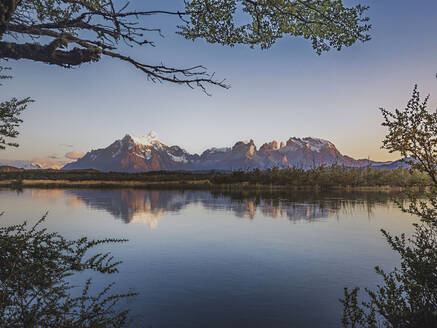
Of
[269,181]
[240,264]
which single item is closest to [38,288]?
[240,264]

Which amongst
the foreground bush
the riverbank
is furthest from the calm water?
the riverbank

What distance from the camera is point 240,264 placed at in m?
14.6

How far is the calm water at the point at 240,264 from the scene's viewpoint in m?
9.38

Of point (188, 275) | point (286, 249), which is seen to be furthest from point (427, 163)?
point (286, 249)

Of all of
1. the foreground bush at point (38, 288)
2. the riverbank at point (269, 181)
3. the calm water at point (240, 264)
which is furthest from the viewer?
the riverbank at point (269, 181)

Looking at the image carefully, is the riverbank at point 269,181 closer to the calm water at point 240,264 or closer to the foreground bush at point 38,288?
the calm water at point 240,264

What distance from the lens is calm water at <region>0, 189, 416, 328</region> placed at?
9375 mm

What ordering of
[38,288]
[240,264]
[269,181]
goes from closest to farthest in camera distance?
[38,288] < [240,264] < [269,181]

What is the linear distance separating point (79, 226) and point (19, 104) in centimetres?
2038

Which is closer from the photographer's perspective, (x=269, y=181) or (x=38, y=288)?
(x=38, y=288)

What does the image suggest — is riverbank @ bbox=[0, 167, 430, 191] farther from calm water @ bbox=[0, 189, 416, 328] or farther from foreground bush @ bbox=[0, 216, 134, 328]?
foreground bush @ bbox=[0, 216, 134, 328]

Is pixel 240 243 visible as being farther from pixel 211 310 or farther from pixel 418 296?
pixel 418 296

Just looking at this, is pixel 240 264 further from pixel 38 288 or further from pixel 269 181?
pixel 269 181

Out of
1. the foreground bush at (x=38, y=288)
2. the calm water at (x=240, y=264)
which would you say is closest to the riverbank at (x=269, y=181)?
the calm water at (x=240, y=264)
